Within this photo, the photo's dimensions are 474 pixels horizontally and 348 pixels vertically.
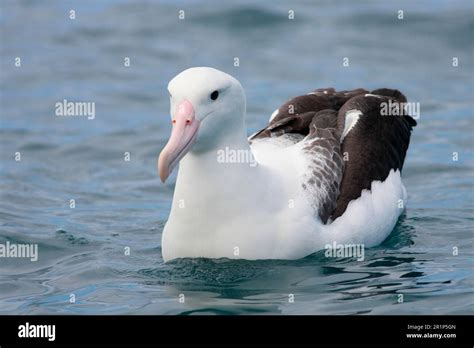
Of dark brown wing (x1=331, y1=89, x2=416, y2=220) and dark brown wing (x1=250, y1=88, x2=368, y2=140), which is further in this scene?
dark brown wing (x1=250, y1=88, x2=368, y2=140)

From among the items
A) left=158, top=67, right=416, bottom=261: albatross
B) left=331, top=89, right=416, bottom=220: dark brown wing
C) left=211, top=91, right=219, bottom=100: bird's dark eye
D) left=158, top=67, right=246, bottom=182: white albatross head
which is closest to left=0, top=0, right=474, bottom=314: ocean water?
left=158, top=67, right=416, bottom=261: albatross

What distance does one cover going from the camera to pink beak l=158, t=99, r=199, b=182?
1009cm

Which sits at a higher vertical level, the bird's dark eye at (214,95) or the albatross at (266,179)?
the bird's dark eye at (214,95)

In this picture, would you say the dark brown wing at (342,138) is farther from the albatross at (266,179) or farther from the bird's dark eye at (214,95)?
the bird's dark eye at (214,95)

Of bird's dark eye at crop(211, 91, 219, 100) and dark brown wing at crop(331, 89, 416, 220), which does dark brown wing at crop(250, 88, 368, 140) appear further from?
bird's dark eye at crop(211, 91, 219, 100)

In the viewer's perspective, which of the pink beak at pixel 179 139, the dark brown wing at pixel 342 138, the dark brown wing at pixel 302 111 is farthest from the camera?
the dark brown wing at pixel 302 111

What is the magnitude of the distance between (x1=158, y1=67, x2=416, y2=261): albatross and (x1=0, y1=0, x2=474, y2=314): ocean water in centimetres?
26

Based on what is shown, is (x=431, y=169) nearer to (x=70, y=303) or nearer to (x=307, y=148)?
(x=307, y=148)

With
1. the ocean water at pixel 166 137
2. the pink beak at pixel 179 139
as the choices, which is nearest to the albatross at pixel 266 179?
the pink beak at pixel 179 139

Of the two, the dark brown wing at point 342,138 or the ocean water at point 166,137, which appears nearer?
the ocean water at point 166,137

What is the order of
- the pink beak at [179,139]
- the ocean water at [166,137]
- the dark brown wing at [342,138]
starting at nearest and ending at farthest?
1. the pink beak at [179,139]
2. the ocean water at [166,137]
3. the dark brown wing at [342,138]

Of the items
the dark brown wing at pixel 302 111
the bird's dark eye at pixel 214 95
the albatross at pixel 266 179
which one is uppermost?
the dark brown wing at pixel 302 111

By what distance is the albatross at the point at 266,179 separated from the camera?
410 inches

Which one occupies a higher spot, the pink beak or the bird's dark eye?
the bird's dark eye
